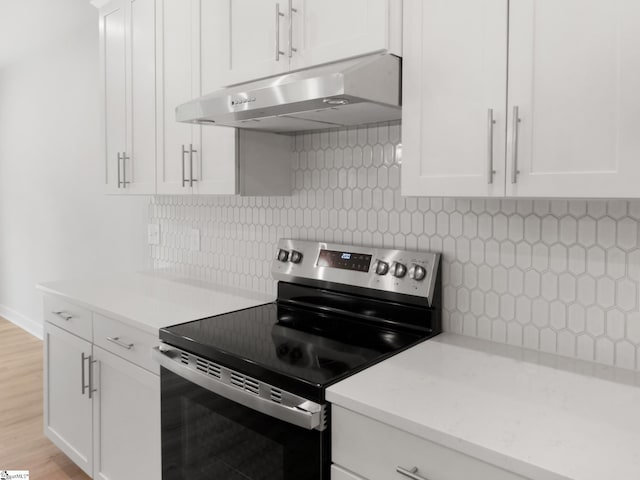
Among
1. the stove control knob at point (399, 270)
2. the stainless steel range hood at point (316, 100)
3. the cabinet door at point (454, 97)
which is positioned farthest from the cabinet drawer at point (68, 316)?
the cabinet door at point (454, 97)

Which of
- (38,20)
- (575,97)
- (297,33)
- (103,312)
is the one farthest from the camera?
(38,20)

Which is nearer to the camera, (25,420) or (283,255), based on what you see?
(283,255)

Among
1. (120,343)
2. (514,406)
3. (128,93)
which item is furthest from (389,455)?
(128,93)

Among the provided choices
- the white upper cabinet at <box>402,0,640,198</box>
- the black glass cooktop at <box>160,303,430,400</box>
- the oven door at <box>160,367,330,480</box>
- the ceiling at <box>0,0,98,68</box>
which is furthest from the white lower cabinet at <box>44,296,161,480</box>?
the ceiling at <box>0,0,98,68</box>

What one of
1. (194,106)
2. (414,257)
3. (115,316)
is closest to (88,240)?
(115,316)

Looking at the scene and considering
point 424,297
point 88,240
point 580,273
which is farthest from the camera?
point 88,240

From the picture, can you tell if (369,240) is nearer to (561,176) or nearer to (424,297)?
(424,297)

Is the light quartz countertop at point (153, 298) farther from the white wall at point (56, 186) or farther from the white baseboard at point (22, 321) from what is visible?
the white baseboard at point (22, 321)

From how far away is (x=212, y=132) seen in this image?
2.08 meters

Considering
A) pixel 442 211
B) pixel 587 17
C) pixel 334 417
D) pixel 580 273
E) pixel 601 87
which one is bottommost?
pixel 334 417

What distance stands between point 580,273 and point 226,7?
1520mm

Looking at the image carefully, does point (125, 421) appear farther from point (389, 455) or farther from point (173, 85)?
point (173, 85)

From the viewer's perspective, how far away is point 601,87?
42.2 inches

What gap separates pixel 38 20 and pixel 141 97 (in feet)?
6.41
